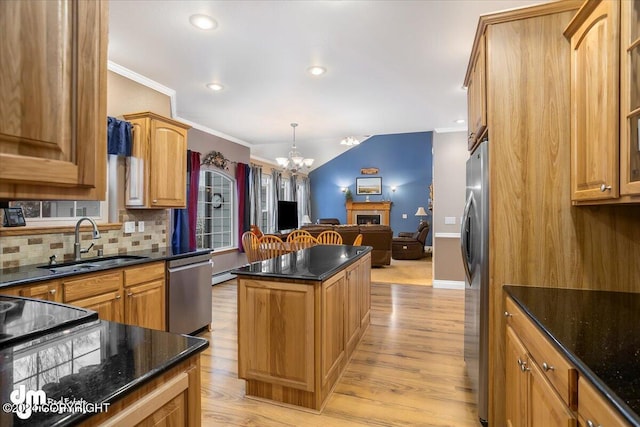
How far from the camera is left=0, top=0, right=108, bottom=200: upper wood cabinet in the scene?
627mm

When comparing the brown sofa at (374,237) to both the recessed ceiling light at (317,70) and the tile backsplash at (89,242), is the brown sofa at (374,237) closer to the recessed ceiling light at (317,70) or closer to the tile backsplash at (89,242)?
the tile backsplash at (89,242)

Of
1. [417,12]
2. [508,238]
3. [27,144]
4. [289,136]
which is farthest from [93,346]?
[289,136]

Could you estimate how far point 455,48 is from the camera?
2.85 m

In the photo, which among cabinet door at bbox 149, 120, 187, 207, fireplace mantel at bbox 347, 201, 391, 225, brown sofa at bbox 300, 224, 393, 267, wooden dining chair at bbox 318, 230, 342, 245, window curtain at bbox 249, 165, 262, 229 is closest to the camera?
cabinet door at bbox 149, 120, 187, 207

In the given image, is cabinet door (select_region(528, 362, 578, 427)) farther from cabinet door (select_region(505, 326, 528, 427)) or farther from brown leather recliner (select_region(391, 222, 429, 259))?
brown leather recliner (select_region(391, 222, 429, 259))

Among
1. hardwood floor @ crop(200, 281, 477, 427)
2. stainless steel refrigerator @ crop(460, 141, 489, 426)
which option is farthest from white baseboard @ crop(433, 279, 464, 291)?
stainless steel refrigerator @ crop(460, 141, 489, 426)

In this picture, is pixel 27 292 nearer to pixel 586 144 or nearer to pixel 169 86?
pixel 169 86

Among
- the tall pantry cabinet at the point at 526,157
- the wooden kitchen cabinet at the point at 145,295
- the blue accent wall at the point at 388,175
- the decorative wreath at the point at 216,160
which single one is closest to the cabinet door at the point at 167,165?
the wooden kitchen cabinet at the point at 145,295

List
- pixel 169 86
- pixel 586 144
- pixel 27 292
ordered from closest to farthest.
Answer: pixel 586 144 < pixel 27 292 < pixel 169 86

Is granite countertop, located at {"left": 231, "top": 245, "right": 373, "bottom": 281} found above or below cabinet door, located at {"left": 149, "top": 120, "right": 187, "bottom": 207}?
below

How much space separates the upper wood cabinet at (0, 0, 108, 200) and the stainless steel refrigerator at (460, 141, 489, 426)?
5.96ft

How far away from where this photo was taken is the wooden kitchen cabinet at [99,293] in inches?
89.5

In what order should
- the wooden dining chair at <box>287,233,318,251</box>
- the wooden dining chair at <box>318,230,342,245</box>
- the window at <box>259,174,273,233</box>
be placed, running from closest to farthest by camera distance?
the wooden dining chair at <box>287,233,318,251</box> < the wooden dining chair at <box>318,230,342,245</box> < the window at <box>259,174,273,233</box>

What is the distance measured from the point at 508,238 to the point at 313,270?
4.06 ft
